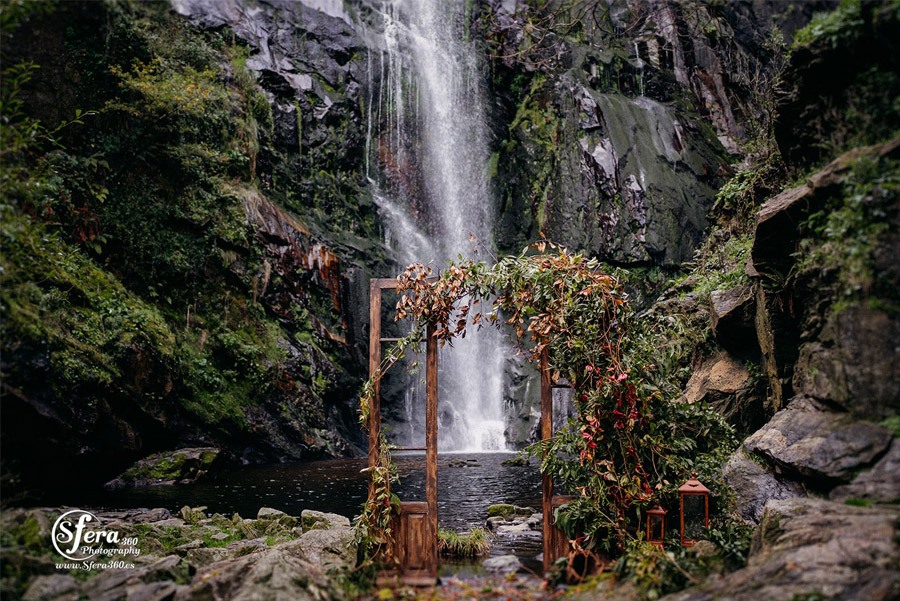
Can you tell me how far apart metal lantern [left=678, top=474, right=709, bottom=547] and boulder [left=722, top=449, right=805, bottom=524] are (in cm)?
45

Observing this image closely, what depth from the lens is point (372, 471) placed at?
6453 millimetres

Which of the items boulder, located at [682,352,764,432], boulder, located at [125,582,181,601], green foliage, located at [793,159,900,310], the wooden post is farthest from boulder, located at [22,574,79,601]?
boulder, located at [682,352,764,432]

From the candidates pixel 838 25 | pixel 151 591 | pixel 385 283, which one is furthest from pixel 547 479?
pixel 838 25

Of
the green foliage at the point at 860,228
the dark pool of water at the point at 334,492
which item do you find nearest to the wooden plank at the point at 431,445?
the dark pool of water at the point at 334,492

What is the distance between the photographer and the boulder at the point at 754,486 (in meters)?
6.03

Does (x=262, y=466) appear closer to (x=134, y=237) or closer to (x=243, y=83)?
(x=134, y=237)

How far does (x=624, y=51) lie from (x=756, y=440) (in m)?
20.3

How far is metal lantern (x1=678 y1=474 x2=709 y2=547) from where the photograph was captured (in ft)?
19.5

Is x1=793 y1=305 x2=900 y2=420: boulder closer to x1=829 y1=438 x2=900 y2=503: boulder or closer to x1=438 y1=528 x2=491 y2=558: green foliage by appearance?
x1=829 y1=438 x2=900 y2=503: boulder

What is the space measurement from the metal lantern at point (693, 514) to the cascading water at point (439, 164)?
14713 mm

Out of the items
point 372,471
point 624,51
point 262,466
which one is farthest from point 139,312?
point 624,51

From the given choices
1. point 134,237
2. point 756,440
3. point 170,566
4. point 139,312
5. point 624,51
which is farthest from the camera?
point 624,51

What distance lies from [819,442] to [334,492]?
9.13 meters

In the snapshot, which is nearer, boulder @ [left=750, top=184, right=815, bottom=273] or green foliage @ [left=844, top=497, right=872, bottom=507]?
green foliage @ [left=844, top=497, right=872, bottom=507]
